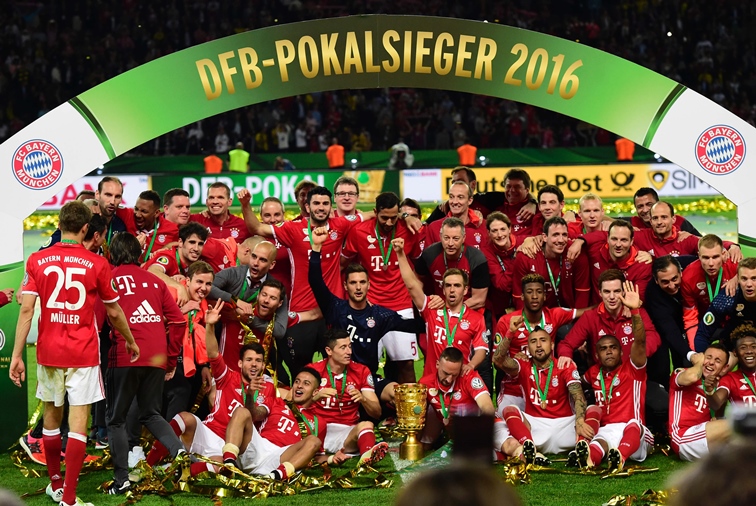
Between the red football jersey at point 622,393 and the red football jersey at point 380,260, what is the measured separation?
195 centimetres

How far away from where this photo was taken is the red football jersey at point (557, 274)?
28.5 feet

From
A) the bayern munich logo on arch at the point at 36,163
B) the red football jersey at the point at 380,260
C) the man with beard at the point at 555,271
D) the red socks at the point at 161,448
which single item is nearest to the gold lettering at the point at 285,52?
the red football jersey at the point at 380,260

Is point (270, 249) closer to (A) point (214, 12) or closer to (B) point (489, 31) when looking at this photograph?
(B) point (489, 31)

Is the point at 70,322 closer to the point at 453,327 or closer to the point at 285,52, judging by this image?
the point at 285,52

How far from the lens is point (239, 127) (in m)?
26.5

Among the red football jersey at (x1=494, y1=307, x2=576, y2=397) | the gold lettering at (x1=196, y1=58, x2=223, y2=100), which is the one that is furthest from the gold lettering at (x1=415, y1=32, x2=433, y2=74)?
the red football jersey at (x1=494, y1=307, x2=576, y2=397)

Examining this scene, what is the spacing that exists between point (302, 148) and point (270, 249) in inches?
726

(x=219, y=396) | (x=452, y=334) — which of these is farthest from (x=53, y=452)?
(x=452, y=334)

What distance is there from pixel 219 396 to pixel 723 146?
4.47 m

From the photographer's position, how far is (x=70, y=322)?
20.7ft

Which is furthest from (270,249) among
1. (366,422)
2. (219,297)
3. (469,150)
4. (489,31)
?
(469,150)

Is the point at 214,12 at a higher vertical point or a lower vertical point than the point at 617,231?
higher

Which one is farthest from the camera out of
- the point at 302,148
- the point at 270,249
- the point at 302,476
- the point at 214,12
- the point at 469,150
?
the point at 214,12

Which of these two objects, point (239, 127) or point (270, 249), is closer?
point (270, 249)
